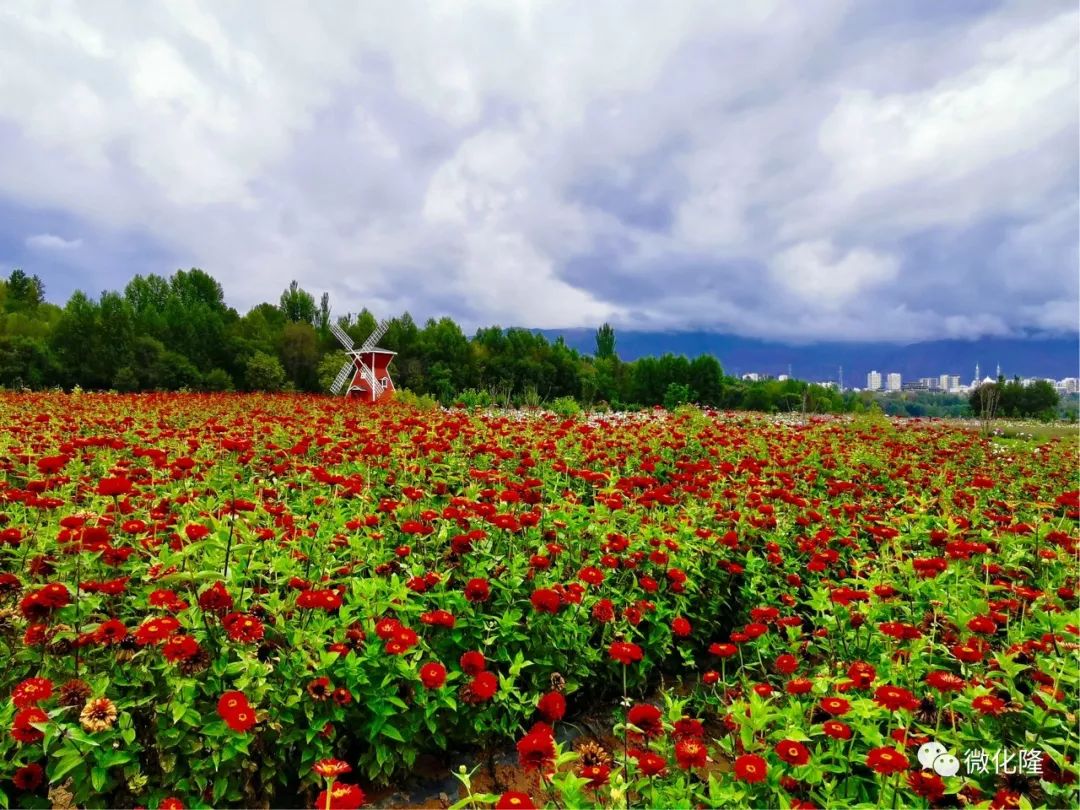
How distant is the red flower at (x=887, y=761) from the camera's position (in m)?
1.79

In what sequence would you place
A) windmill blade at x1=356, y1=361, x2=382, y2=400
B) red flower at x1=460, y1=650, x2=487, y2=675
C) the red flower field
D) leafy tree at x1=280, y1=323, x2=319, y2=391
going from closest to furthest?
the red flower field → red flower at x1=460, y1=650, x2=487, y2=675 → windmill blade at x1=356, y1=361, x2=382, y2=400 → leafy tree at x1=280, y1=323, x2=319, y2=391

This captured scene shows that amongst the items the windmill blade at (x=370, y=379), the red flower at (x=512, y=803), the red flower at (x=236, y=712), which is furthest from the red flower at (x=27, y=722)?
the windmill blade at (x=370, y=379)

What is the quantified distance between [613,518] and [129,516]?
109 inches

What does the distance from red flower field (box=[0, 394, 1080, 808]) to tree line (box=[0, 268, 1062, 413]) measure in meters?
14.1

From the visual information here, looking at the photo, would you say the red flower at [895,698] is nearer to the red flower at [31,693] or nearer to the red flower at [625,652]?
the red flower at [625,652]

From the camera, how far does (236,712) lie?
1.93 metres

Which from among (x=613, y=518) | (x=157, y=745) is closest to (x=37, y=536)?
(x=157, y=745)

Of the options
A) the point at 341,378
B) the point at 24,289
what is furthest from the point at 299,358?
the point at 24,289

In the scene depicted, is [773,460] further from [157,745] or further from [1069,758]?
[157,745]

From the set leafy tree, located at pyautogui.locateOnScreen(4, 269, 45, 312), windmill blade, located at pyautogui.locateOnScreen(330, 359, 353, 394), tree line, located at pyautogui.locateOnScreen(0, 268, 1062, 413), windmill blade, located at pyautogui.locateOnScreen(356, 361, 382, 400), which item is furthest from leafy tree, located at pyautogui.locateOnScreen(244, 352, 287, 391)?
leafy tree, located at pyautogui.locateOnScreen(4, 269, 45, 312)

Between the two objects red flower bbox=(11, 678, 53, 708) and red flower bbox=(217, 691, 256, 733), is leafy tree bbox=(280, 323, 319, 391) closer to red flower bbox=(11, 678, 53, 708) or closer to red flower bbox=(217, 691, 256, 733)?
red flower bbox=(11, 678, 53, 708)

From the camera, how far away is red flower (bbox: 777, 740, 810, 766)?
1985mm

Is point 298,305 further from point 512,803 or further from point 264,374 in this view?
point 512,803

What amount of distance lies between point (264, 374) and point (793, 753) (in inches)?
1408
